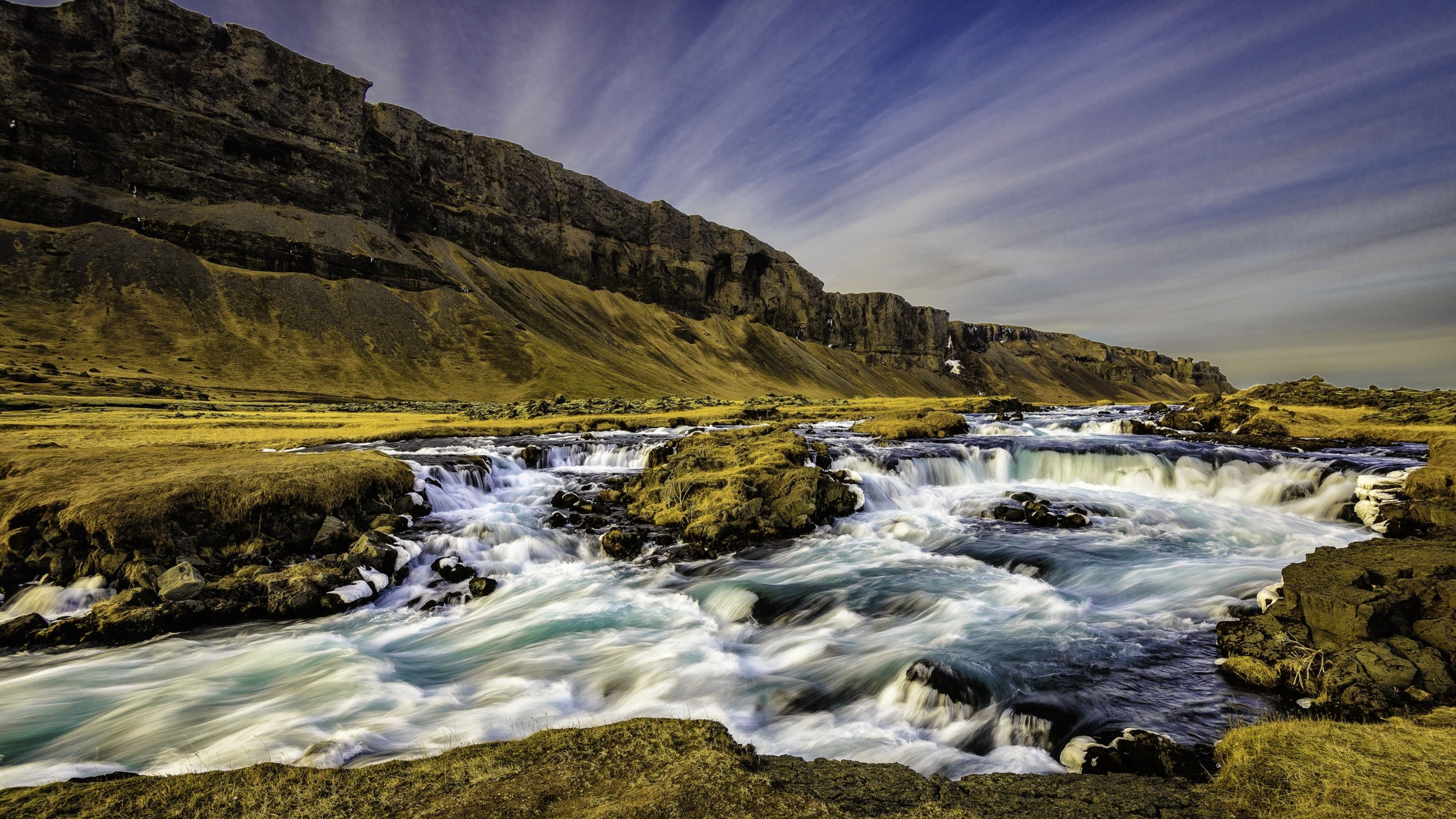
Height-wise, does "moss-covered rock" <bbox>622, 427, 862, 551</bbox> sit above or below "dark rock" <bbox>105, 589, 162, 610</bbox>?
above

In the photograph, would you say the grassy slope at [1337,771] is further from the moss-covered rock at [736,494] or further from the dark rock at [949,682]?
the moss-covered rock at [736,494]

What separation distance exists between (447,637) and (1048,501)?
16.2 metres

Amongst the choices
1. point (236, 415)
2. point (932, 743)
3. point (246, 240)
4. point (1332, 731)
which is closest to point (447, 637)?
point (932, 743)

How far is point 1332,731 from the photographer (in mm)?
4621

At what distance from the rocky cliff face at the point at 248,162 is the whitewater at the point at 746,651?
81.6 m

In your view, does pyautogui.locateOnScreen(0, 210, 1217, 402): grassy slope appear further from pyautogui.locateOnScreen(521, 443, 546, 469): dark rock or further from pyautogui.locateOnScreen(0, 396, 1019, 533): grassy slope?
pyautogui.locateOnScreen(521, 443, 546, 469): dark rock

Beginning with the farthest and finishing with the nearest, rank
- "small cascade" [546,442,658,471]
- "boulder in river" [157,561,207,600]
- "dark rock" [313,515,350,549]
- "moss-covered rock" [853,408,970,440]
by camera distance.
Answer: "moss-covered rock" [853,408,970,440] < "small cascade" [546,442,658,471] < "dark rock" [313,515,350,549] < "boulder in river" [157,561,207,600]

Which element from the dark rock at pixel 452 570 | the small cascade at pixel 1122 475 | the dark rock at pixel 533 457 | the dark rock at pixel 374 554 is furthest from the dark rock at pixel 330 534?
the small cascade at pixel 1122 475

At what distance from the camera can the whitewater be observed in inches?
255

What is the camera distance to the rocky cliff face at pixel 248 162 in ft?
219

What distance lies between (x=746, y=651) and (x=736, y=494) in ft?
20.9

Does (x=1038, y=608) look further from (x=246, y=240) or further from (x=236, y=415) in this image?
(x=246, y=240)

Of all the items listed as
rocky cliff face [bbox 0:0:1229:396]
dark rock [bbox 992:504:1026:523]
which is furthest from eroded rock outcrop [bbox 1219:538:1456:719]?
rocky cliff face [bbox 0:0:1229:396]

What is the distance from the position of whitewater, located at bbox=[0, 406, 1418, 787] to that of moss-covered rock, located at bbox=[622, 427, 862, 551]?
693 millimetres
